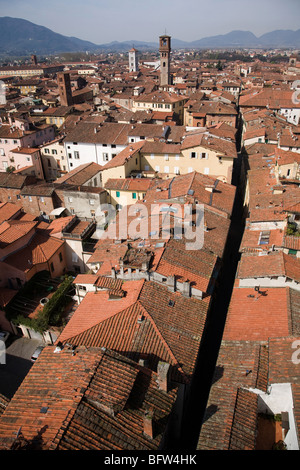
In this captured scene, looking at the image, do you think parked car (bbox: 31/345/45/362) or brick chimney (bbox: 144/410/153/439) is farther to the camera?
parked car (bbox: 31/345/45/362)

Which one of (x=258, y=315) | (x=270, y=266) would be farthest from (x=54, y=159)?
(x=258, y=315)

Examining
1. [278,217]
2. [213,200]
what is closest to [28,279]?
[213,200]

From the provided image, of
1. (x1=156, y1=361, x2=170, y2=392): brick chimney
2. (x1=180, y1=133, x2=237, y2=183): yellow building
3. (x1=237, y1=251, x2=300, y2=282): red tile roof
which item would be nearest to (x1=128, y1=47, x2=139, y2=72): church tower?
(x1=180, y1=133, x2=237, y2=183): yellow building

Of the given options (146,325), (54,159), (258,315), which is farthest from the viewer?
(54,159)

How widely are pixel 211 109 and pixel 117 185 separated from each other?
132ft

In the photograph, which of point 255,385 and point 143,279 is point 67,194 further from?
point 255,385

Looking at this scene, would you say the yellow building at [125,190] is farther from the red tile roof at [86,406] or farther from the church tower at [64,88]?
the church tower at [64,88]

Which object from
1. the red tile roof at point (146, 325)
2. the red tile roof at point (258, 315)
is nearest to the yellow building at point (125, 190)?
the red tile roof at point (146, 325)

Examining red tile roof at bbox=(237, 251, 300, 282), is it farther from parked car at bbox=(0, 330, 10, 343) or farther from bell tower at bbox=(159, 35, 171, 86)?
bell tower at bbox=(159, 35, 171, 86)

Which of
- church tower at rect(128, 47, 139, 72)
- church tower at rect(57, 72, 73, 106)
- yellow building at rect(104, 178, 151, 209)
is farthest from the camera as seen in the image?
church tower at rect(128, 47, 139, 72)

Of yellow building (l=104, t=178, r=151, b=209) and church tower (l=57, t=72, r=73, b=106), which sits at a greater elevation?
church tower (l=57, t=72, r=73, b=106)

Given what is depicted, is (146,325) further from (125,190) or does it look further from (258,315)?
(125,190)

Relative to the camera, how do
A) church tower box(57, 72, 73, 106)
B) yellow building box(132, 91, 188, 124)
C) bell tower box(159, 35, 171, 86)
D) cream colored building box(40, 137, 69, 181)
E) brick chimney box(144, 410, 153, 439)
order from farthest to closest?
1. bell tower box(159, 35, 171, 86)
2. church tower box(57, 72, 73, 106)
3. yellow building box(132, 91, 188, 124)
4. cream colored building box(40, 137, 69, 181)
5. brick chimney box(144, 410, 153, 439)

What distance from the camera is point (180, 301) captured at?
67.8ft
